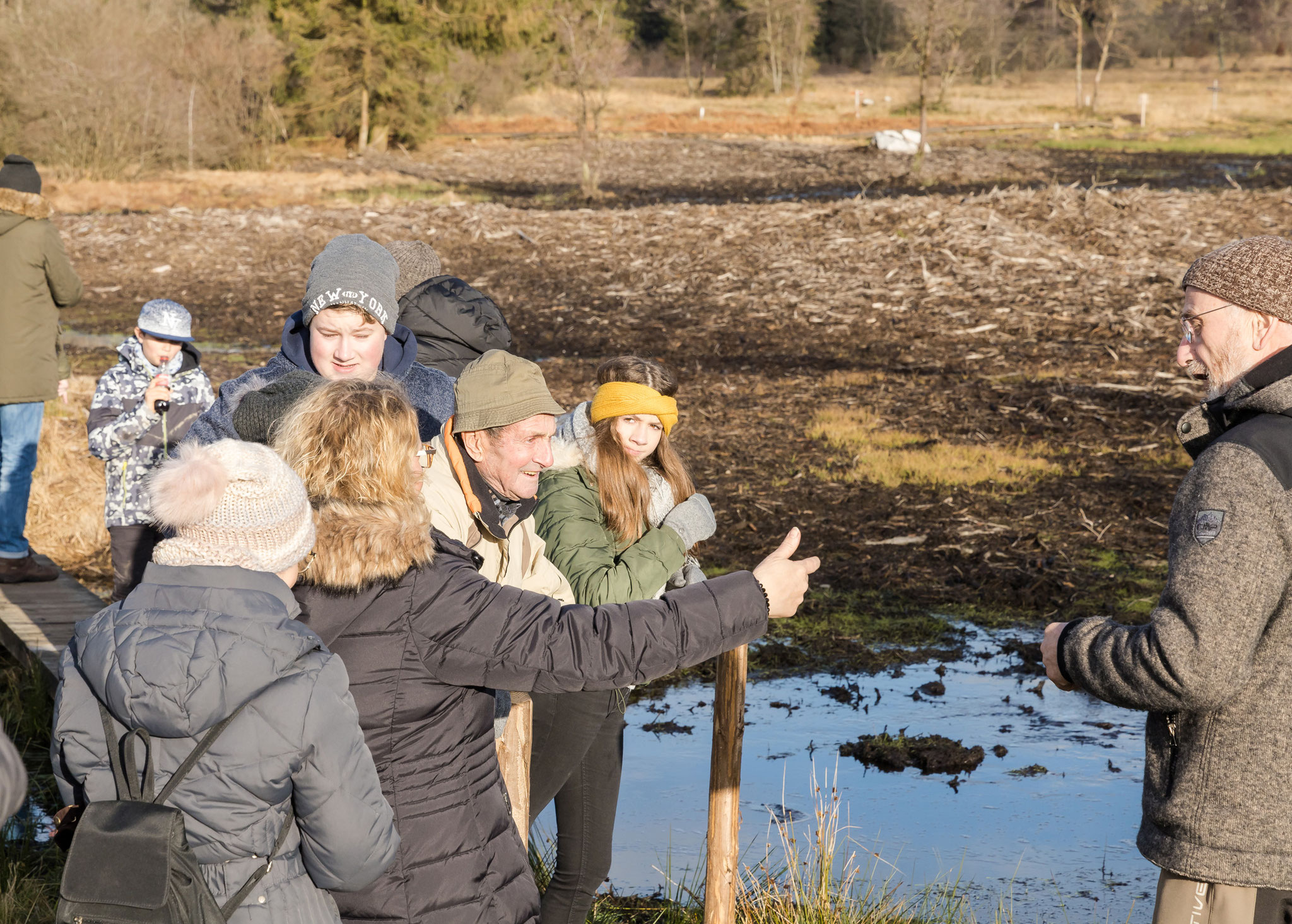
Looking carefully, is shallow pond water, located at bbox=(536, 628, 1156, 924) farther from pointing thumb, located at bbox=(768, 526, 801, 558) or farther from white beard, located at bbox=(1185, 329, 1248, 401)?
white beard, located at bbox=(1185, 329, 1248, 401)

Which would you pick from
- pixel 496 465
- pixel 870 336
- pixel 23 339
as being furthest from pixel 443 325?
pixel 870 336

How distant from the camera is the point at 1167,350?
1466cm

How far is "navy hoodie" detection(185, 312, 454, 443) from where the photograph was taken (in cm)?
366

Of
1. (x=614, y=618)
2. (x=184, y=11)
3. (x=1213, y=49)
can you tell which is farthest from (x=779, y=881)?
(x=1213, y=49)

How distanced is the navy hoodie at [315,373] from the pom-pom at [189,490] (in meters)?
1.06

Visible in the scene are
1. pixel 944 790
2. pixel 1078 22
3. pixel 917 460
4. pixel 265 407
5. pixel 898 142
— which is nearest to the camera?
pixel 265 407

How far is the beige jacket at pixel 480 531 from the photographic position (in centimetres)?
306

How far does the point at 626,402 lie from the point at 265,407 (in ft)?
4.44

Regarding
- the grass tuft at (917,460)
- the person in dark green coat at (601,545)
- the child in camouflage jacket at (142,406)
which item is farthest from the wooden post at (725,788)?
the grass tuft at (917,460)

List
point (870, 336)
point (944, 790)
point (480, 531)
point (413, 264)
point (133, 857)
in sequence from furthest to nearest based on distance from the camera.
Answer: point (870, 336), point (944, 790), point (413, 264), point (480, 531), point (133, 857)

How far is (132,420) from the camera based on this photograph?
19.2ft

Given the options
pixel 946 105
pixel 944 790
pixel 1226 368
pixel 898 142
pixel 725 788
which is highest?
pixel 946 105

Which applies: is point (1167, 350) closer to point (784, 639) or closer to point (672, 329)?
point (672, 329)

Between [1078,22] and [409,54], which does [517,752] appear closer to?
[409,54]
